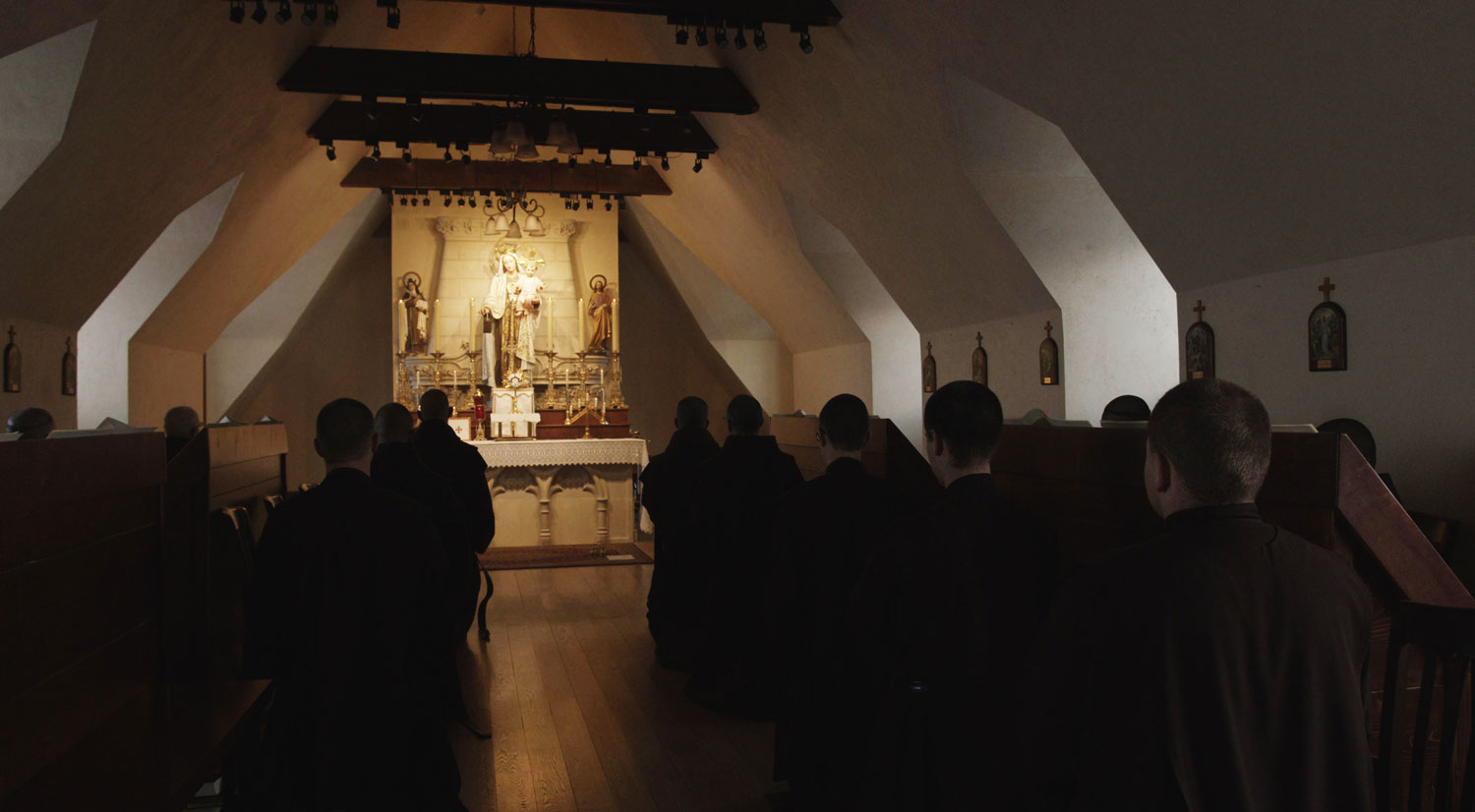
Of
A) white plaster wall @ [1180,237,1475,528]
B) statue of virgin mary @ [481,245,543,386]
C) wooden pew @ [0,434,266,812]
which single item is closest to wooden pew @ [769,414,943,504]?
wooden pew @ [0,434,266,812]

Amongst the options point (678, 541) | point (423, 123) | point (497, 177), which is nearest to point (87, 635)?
point (678, 541)

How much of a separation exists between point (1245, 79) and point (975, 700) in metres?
4.25

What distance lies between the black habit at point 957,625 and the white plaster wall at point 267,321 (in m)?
14.1

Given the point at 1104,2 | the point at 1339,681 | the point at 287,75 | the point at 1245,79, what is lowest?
the point at 1339,681

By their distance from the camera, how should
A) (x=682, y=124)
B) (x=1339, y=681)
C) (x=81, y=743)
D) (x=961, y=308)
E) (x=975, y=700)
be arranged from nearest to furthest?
(x=1339, y=681), (x=81, y=743), (x=975, y=700), (x=961, y=308), (x=682, y=124)

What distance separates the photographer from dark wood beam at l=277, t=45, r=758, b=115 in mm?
9117

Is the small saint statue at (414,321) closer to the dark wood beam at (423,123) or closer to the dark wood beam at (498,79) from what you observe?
the dark wood beam at (423,123)

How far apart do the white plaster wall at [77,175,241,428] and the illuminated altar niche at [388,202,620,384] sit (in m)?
3.86

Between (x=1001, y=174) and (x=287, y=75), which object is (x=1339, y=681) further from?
(x=287, y=75)

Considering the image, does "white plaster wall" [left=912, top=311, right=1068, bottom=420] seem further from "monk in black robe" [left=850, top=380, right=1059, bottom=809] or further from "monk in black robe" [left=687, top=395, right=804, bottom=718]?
"monk in black robe" [left=850, top=380, right=1059, bottom=809]

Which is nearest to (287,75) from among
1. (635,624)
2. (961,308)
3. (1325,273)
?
(635,624)

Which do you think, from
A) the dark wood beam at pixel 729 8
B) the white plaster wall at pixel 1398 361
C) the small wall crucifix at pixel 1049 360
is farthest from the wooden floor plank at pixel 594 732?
the dark wood beam at pixel 729 8

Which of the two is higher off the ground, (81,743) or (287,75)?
(287,75)

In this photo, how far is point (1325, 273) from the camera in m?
6.13
